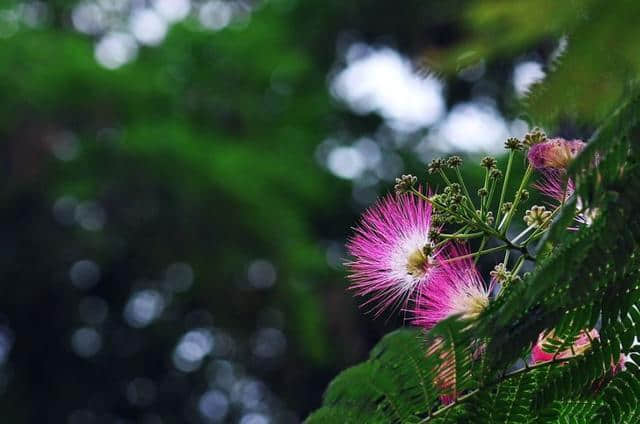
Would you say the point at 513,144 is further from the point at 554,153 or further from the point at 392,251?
the point at 392,251

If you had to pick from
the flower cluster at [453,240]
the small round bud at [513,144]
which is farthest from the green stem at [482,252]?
the small round bud at [513,144]

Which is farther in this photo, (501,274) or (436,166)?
(436,166)

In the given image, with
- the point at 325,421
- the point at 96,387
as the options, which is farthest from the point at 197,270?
the point at 325,421

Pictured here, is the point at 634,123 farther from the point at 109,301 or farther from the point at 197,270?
the point at 109,301

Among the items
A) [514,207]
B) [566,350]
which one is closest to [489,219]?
[514,207]

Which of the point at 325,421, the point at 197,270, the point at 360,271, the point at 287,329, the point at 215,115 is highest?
the point at 215,115

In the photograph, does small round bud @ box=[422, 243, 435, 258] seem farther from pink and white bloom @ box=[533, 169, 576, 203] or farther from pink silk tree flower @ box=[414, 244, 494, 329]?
pink and white bloom @ box=[533, 169, 576, 203]
